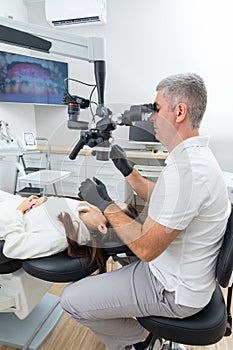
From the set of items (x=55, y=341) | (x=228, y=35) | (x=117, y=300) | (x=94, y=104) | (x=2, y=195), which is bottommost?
(x=55, y=341)

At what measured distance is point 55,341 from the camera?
139 centimetres

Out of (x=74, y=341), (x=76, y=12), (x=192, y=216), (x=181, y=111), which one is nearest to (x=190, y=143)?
(x=181, y=111)

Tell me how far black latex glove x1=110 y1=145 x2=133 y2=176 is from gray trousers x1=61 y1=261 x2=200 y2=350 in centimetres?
42

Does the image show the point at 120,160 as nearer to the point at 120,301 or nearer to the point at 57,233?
the point at 57,233

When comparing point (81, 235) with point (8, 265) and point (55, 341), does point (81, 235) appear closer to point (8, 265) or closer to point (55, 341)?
point (8, 265)

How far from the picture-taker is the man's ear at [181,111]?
0.86 m

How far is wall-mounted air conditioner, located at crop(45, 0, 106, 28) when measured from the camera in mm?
2834

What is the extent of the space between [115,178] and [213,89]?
2177 mm

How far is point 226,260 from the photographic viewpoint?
32.9 inches

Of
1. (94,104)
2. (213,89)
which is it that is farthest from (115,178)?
(213,89)

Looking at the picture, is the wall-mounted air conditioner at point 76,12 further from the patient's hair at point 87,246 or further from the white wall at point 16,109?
the patient's hair at point 87,246

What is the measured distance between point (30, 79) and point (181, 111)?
2.79 m

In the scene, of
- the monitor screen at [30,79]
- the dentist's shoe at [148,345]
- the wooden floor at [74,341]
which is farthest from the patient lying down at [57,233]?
the monitor screen at [30,79]

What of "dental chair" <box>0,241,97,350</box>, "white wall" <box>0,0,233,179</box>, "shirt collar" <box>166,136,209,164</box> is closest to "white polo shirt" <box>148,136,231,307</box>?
"shirt collar" <box>166,136,209,164</box>
